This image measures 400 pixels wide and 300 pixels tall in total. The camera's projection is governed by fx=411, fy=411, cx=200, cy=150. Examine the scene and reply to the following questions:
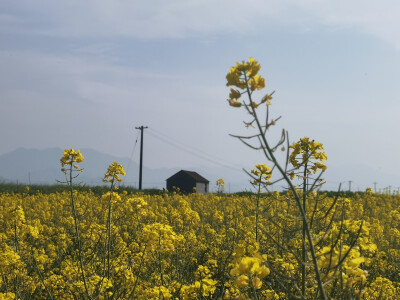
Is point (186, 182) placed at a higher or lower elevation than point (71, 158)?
higher

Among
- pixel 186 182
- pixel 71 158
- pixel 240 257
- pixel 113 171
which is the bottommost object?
pixel 240 257

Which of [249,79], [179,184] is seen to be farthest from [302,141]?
[179,184]

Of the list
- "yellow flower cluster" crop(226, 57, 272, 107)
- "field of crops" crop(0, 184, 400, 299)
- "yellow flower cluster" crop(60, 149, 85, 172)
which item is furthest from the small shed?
"yellow flower cluster" crop(226, 57, 272, 107)

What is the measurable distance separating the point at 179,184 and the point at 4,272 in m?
30.0

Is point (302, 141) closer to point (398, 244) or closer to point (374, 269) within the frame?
point (374, 269)

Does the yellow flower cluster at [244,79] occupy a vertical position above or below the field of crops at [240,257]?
above

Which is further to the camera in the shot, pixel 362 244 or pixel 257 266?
pixel 362 244

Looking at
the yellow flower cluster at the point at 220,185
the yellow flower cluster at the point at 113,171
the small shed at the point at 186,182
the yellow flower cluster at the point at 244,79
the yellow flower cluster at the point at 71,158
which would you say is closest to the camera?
the yellow flower cluster at the point at 244,79

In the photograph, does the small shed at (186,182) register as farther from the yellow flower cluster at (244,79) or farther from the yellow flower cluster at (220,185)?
the yellow flower cluster at (244,79)

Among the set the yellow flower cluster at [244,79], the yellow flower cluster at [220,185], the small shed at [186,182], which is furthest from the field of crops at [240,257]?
the small shed at [186,182]

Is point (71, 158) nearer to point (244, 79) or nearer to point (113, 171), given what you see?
point (113, 171)

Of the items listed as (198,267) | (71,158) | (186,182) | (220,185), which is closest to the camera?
(71,158)

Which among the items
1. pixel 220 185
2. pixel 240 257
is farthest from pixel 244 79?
pixel 220 185

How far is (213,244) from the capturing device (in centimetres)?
594
